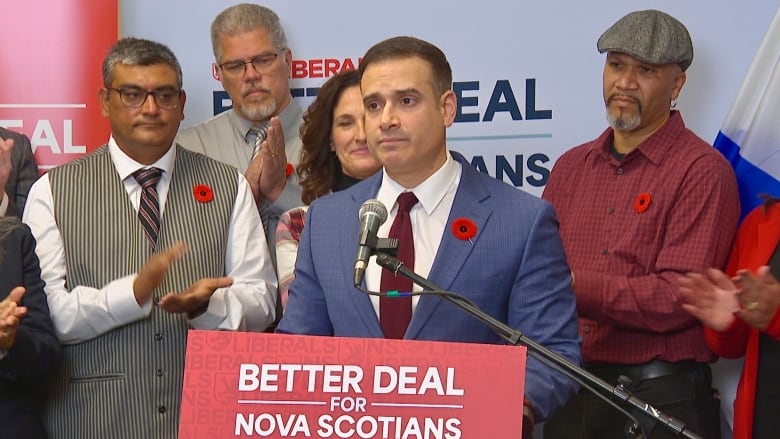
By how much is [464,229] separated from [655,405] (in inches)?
45.6

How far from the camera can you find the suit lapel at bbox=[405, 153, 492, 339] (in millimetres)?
2951

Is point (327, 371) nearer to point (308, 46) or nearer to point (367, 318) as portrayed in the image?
point (367, 318)

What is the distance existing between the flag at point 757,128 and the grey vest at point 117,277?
1.81m

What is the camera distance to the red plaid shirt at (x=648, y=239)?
3719mm

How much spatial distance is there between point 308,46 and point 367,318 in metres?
2.04

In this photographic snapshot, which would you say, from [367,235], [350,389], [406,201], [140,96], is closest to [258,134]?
[140,96]

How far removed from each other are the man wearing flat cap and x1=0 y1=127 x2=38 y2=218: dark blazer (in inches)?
75.1

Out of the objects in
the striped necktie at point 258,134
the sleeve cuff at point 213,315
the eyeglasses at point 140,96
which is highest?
the eyeglasses at point 140,96

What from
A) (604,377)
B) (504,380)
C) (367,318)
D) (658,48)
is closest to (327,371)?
(504,380)

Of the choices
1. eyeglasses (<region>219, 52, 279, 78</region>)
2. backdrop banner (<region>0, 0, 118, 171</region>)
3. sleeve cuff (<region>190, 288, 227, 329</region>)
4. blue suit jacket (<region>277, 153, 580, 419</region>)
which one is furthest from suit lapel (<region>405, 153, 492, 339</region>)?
backdrop banner (<region>0, 0, 118, 171</region>)

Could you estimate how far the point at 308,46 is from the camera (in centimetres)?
475

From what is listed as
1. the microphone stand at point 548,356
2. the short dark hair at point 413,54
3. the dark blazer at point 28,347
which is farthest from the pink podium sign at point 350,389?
the dark blazer at point 28,347

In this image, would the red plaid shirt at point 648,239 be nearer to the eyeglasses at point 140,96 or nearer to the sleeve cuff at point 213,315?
the sleeve cuff at point 213,315

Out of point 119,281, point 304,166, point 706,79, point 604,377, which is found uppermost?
point 706,79
